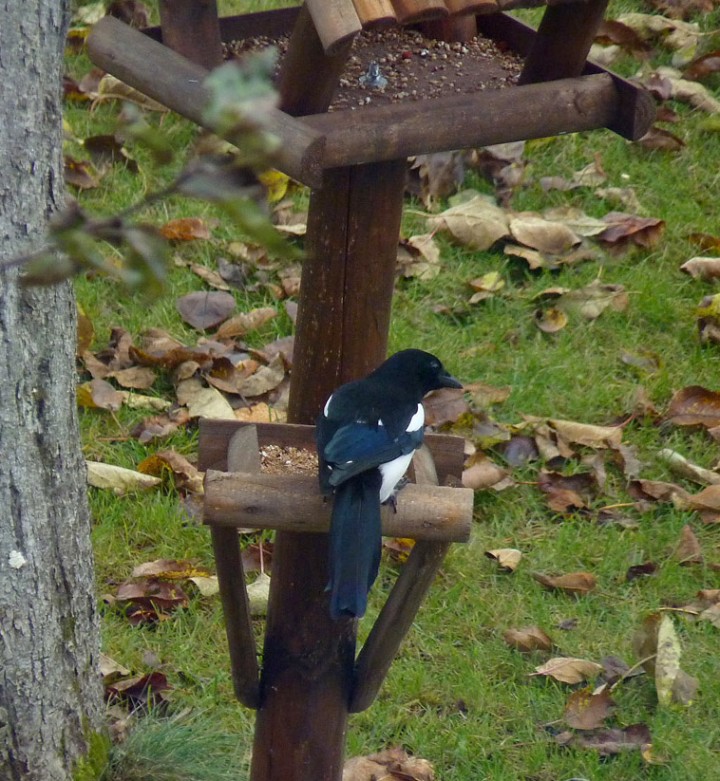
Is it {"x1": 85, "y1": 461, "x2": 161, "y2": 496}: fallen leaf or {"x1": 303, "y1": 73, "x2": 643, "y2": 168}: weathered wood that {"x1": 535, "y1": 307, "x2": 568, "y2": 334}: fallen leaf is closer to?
{"x1": 85, "y1": 461, "x2": 161, "y2": 496}: fallen leaf

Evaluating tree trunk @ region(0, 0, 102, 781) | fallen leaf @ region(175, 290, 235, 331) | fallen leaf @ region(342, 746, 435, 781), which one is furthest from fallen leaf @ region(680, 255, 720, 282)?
tree trunk @ region(0, 0, 102, 781)

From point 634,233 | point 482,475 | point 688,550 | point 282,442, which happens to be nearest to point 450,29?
point 282,442

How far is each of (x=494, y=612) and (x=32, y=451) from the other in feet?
5.43

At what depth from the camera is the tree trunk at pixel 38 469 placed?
209 centimetres

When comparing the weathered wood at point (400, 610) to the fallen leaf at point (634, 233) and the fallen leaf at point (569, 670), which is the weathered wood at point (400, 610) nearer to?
the fallen leaf at point (569, 670)

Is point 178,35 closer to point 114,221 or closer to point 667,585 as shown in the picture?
point 114,221

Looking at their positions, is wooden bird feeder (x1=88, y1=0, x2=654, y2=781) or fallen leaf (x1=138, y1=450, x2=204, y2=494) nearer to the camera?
wooden bird feeder (x1=88, y1=0, x2=654, y2=781)

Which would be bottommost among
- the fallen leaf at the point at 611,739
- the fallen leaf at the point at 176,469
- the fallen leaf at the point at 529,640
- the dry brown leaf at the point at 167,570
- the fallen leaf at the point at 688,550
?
the fallen leaf at the point at 611,739

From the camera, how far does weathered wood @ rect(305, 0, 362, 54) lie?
6.43 feet

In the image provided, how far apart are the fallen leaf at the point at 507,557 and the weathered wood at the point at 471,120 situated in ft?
5.13

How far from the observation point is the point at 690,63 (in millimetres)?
5926

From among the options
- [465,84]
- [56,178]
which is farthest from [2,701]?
[465,84]

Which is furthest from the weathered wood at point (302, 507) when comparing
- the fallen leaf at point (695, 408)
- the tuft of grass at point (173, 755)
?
the fallen leaf at point (695, 408)

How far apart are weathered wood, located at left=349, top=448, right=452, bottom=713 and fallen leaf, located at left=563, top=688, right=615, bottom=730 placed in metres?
0.67
